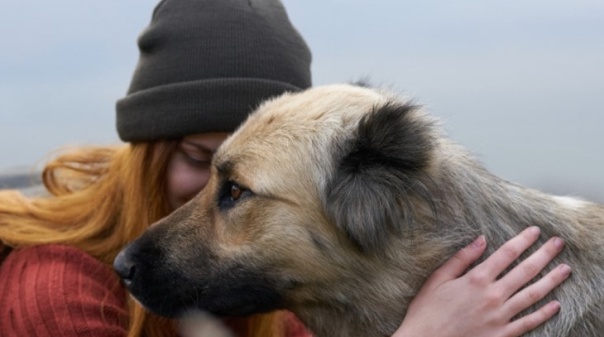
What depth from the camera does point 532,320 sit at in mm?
2982

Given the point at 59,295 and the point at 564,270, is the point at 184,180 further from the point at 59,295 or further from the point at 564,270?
the point at 564,270

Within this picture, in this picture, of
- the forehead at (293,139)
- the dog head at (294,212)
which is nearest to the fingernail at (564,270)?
the dog head at (294,212)

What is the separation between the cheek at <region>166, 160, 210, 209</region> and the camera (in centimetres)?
370

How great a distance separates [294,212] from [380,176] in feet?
0.96

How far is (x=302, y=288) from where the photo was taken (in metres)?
3.15

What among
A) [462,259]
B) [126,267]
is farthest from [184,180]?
[462,259]

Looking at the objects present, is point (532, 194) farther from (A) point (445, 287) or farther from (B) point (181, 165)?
(B) point (181, 165)

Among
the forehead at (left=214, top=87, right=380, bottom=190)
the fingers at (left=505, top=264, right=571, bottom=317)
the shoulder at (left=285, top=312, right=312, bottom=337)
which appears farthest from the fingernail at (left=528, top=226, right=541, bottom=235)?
the shoulder at (left=285, top=312, right=312, bottom=337)

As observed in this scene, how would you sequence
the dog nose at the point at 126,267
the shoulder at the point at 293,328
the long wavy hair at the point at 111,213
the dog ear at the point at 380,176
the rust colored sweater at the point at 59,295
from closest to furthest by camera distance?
the dog ear at the point at 380,176 → the dog nose at the point at 126,267 → the rust colored sweater at the point at 59,295 → the long wavy hair at the point at 111,213 → the shoulder at the point at 293,328

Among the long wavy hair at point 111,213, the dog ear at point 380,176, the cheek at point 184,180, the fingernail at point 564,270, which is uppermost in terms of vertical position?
the dog ear at point 380,176

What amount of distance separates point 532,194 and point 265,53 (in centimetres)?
118

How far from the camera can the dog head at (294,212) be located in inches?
117

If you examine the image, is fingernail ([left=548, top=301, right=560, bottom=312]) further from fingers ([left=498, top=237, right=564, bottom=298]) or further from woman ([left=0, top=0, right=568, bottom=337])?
woman ([left=0, top=0, right=568, bottom=337])

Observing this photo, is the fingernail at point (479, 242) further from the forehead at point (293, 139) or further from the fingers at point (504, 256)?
the forehead at point (293, 139)
